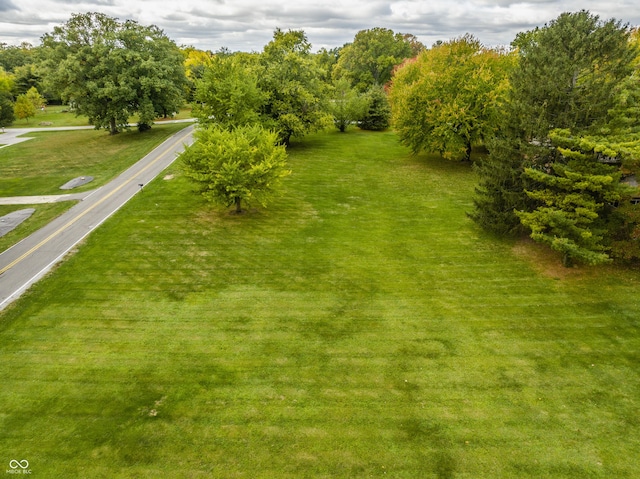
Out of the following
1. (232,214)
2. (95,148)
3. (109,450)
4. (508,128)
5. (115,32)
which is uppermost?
(115,32)

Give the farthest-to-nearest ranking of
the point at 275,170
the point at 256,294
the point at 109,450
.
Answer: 1. the point at 275,170
2. the point at 256,294
3. the point at 109,450

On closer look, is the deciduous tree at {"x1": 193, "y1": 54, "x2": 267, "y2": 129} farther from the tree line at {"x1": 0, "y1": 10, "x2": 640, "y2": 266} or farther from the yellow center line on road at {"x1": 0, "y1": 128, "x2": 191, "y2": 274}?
the yellow center line on road at {"x1": 0, "y1": 128, "x2": 191, "y2": 274}

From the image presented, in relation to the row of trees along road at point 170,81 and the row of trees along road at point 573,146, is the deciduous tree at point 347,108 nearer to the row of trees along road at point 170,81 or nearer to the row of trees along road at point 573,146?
the row of trees along road at point 170,81

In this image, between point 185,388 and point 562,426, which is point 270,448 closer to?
point 185,388

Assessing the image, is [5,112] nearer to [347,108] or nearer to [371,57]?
[347,108]

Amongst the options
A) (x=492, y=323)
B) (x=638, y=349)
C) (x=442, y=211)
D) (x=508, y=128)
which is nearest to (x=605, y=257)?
(x=638, y=349)

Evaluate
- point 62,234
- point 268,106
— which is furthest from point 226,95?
point 62,234
